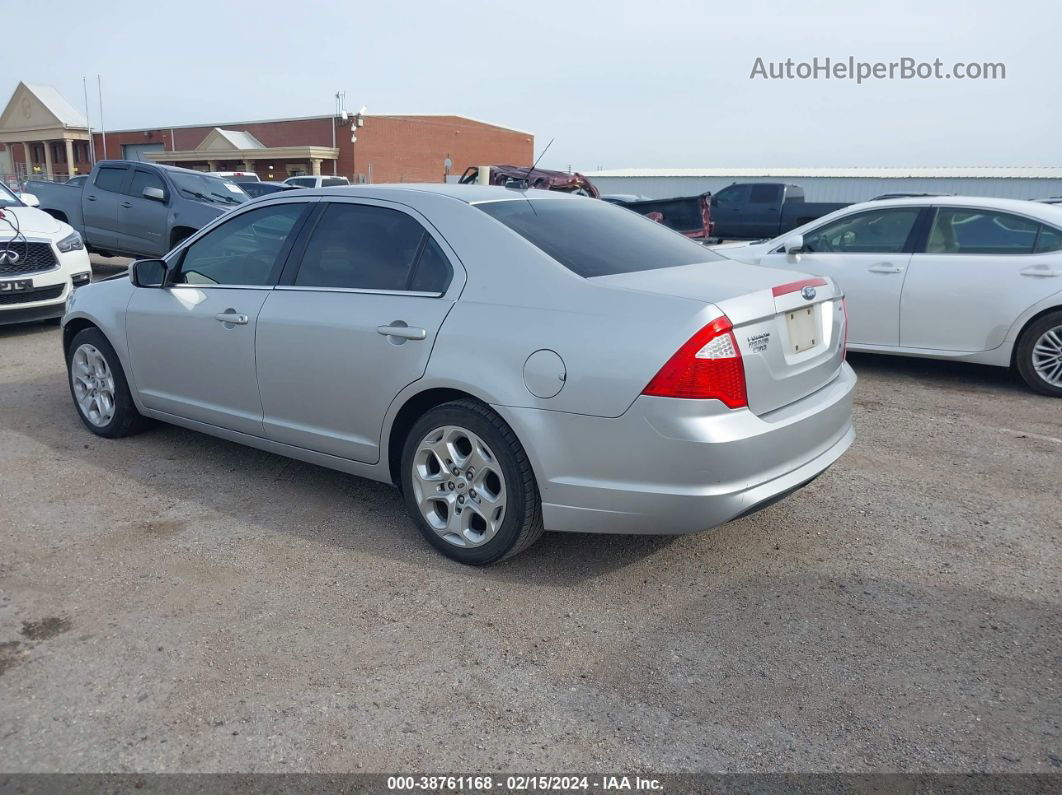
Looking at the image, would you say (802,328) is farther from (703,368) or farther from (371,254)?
(371,254)

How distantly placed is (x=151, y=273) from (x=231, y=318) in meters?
0.86

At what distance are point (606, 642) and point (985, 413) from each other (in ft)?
14.7

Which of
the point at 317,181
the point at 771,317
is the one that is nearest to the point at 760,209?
the point at 317,181

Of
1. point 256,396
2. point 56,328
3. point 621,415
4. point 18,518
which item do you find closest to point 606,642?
point 621,415

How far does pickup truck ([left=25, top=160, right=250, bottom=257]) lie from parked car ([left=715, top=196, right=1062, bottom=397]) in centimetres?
858

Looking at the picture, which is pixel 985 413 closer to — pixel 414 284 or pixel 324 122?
pixel 414 284

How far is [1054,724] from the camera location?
8.84 ft

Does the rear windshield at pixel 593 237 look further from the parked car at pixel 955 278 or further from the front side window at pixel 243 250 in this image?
the parked car at pixel 955 278

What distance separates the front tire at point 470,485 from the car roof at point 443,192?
3.52 ft

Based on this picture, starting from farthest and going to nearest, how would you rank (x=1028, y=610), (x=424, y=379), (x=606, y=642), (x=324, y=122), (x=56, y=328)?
1. (x=324, y=122)
2. (x=56, y=328)
3. (x=424, y=379)
4. (x=1028, y=610)
5. (x=606, y=642)

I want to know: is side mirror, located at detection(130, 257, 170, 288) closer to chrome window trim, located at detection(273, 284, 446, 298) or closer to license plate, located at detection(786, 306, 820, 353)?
chrome window trim, located at detection(273, 284, 446, 298)

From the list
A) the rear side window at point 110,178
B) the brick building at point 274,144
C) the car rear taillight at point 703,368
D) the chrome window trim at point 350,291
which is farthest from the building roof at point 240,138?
the car rear taillight at point 703,368

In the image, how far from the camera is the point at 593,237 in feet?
13.1

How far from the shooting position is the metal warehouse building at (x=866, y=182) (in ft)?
117
